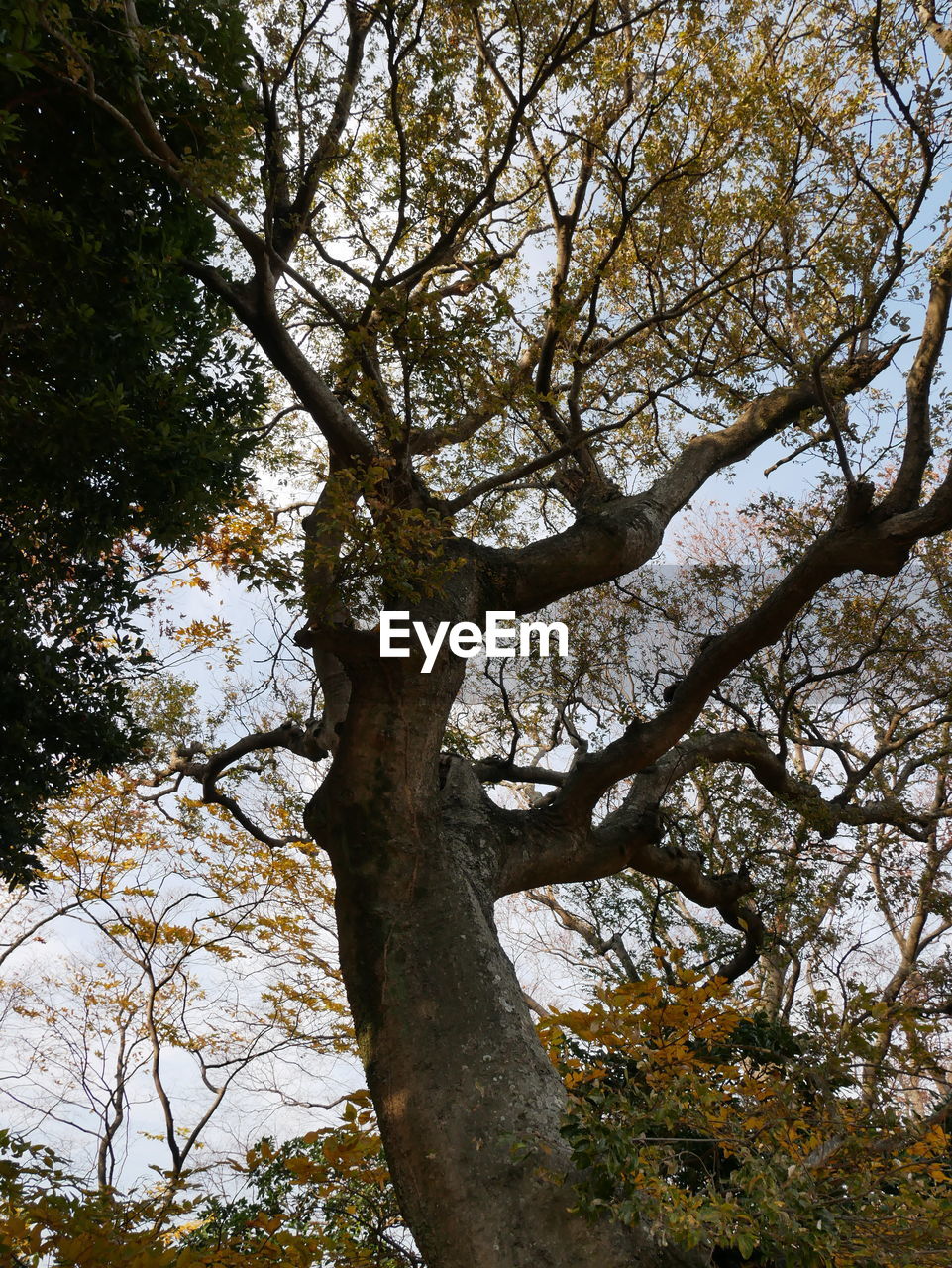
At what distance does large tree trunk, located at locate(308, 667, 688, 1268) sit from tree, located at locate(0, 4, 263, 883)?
1384mm

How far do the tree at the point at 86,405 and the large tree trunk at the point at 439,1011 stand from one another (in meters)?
1.38

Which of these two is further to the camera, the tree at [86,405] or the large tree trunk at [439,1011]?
the tree at [86,405]

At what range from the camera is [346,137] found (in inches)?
220

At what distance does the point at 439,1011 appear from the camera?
9.31 feet

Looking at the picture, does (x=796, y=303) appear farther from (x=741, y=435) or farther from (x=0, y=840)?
(x=0, y=840)

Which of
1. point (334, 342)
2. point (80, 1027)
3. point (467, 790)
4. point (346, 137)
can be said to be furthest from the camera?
point (80, 1027)

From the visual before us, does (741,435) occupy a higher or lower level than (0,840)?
higher

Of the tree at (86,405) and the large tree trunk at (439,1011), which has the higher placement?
the tree at (86,405)

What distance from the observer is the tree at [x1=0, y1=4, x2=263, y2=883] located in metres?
3.33

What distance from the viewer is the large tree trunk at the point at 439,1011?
2383 millimetres

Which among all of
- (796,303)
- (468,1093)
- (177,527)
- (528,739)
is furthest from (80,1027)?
(796,303)

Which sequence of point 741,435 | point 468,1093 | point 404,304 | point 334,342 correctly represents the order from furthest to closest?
point 334,342 → point 741,435 → point 404,304 → point 468,1093

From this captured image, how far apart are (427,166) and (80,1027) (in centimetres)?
929

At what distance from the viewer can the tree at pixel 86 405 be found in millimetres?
3326
